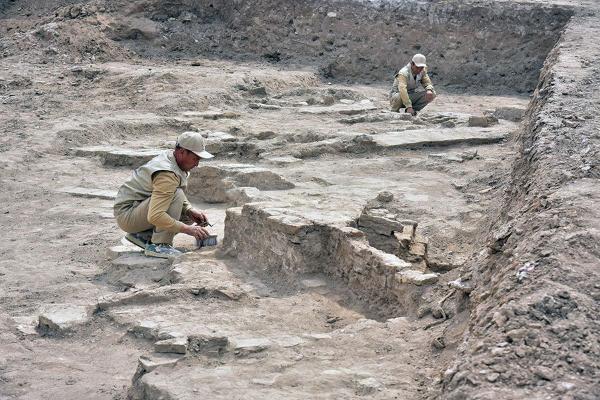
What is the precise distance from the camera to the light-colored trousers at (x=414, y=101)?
39.8ft

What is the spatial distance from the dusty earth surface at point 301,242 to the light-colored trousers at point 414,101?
415mm

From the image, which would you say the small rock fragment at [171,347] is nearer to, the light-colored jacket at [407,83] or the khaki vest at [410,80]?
the light-colored jacket at [407,83]

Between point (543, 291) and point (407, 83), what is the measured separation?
8886 mm

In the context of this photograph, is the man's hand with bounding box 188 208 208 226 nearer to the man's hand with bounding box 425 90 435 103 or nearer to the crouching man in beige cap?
the crouching man in beige cap

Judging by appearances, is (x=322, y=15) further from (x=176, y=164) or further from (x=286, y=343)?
(x=286, y=343)

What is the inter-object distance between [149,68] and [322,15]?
392 centimetres

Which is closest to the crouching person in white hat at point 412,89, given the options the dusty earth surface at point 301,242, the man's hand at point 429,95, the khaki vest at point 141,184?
the man's hand at point 429,95

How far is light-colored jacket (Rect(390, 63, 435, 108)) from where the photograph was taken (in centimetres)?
1195

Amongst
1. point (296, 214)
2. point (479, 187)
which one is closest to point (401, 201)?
point (479, 187)

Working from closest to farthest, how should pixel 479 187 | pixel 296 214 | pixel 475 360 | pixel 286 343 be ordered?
pixel 475 360 → pixel 286 343 → pixel 296 214 → pixel 479 187

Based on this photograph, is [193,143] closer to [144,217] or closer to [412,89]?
[144,217]

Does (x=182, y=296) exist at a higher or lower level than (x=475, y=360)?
lower

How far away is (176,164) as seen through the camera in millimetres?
6492

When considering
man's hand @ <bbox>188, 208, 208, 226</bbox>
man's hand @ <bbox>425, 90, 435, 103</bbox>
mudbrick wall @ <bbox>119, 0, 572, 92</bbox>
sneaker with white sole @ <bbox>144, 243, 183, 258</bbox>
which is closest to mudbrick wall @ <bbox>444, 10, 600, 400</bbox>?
man's hand @ <bbox>188, 208, 208, 226</bbox>
